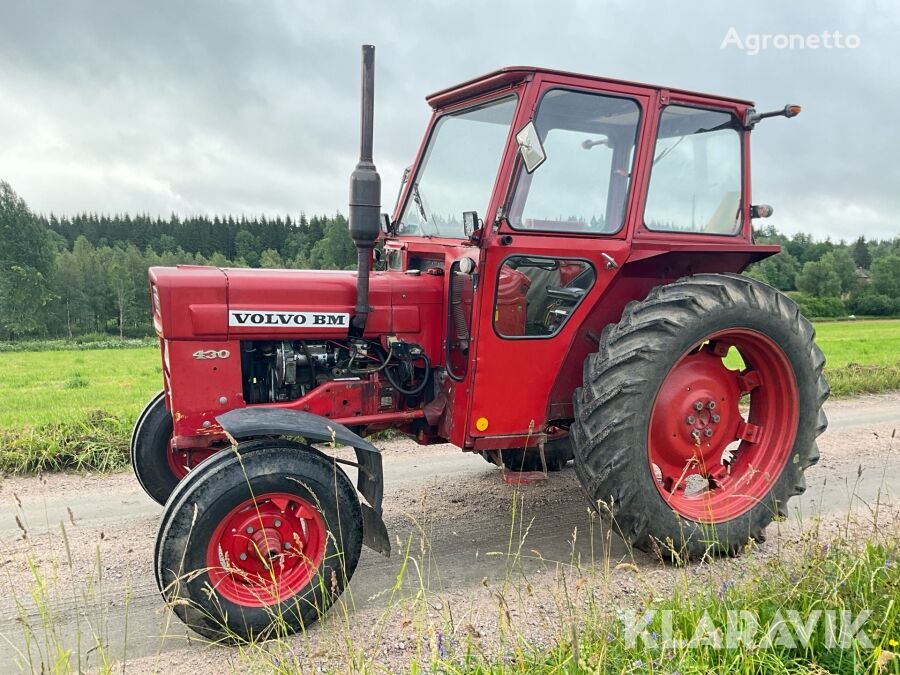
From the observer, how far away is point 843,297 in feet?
157

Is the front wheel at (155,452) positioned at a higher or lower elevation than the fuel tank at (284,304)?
lower

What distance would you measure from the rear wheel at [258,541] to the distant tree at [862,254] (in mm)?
66615

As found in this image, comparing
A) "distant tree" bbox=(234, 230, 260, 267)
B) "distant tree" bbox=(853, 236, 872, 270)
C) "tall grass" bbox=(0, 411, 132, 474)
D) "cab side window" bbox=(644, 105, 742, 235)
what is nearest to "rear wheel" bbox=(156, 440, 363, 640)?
"cab side window" bbox=(644, 105, 742, 235)

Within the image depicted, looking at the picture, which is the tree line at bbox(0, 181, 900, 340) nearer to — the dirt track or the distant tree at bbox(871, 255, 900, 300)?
the distant tree at bbox(871, 255, 900, 300)

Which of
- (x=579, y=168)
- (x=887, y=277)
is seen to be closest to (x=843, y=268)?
(x=887, y=277)

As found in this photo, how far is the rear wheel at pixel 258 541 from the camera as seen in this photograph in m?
2.89

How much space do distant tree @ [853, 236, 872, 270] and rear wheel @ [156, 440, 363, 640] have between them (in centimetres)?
6662

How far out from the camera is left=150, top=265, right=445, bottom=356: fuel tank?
345 cm

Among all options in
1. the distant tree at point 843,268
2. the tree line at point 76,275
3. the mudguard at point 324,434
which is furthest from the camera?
the distant tree at point 843,268

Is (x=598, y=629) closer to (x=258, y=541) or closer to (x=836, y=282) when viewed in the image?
(x=258, y=541)

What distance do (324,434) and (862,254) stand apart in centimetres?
7121

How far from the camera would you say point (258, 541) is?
3.08 m

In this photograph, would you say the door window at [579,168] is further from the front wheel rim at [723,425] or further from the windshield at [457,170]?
the front wheel rim at [723,425]

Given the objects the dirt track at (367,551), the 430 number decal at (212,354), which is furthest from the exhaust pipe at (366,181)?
the dirt track at (367,551)
